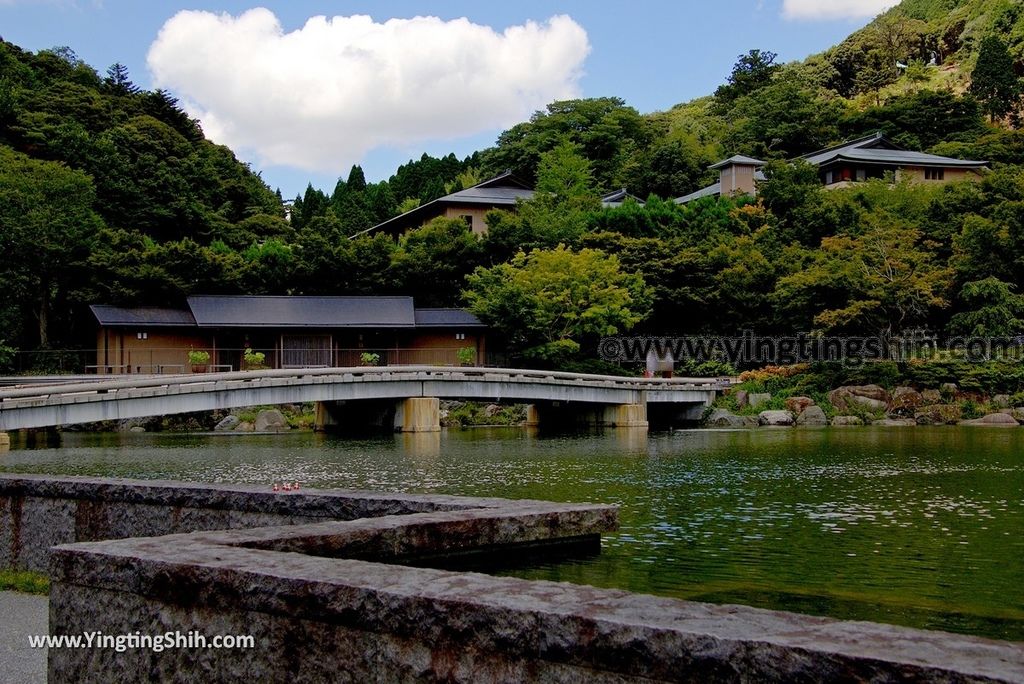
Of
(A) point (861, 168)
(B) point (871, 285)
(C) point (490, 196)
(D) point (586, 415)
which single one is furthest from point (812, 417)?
(A) point (861, 168)

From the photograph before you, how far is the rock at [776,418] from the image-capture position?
1529 inches

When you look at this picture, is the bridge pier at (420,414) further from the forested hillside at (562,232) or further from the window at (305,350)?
the window at (305,350)

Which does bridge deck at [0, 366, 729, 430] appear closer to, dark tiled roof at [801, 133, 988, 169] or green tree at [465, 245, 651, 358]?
green tree at [465, 245, 651, 358]

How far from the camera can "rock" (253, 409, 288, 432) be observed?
3919 cm

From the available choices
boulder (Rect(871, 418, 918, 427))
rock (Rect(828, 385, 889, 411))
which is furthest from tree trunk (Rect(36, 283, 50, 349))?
boulder (Rect(871, 418, 918, 427))

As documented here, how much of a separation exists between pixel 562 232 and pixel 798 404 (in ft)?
52.6

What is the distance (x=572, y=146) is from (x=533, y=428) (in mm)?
25559

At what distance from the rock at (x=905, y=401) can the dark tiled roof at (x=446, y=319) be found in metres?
17.7

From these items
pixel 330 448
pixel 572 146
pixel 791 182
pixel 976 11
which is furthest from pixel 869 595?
pixel 976 11

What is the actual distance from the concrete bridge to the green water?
1221mm

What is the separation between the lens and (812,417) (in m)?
39.2

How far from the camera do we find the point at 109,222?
54.4 metres

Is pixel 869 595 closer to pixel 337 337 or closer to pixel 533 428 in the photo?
pixel 533 428

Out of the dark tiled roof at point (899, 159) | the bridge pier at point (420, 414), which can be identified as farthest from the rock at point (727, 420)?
the dark tiled roof at point (899, 159)
